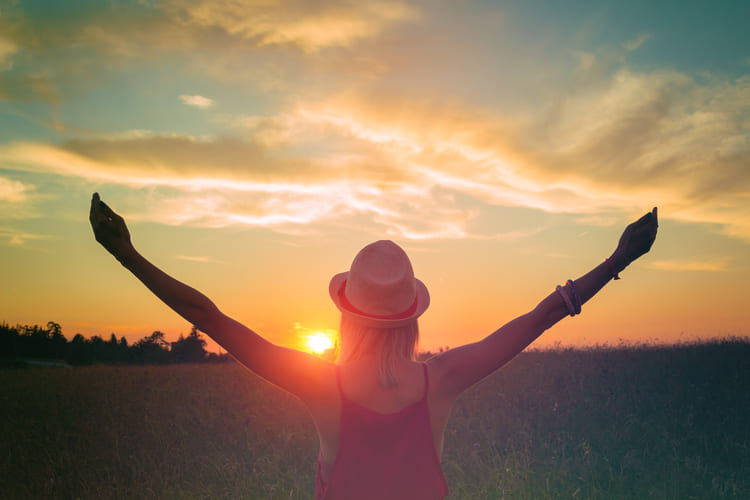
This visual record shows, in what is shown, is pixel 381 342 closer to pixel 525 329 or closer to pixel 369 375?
pixel 369 375

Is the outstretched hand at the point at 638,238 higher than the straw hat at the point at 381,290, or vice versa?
the outstretched hand at the point at 638,238

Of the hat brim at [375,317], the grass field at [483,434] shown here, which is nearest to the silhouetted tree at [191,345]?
the grass field at [483,434]

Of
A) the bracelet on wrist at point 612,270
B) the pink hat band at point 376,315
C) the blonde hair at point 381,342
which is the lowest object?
the blonde hair at point 381,342

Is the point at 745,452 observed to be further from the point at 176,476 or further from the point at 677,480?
the point at 176,476

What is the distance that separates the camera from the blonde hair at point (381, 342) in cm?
235

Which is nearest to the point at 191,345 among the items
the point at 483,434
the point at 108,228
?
the point at 483,434

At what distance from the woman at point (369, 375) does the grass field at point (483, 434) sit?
531cm

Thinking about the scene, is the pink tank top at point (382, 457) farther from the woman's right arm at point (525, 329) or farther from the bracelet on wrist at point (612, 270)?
the bracelet on wrist at point (612, 270)

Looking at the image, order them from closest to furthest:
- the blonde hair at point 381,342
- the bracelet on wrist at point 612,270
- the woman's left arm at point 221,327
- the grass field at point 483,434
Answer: the woman's left arm at point 221,327 < the blonde hair at point 381,342 < the bracelet on wrist at point 612,270 < the grass field at point 483,434

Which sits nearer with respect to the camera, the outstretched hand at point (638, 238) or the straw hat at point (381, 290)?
Answer: the straw hat at point (381, 290)

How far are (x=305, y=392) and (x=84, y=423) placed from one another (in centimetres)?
1027

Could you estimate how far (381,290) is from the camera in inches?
98.6

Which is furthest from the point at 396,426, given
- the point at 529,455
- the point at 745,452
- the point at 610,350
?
the point at 610,350

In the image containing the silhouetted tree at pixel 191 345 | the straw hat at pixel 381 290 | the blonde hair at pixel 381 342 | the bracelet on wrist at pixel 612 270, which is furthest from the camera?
the silhouetted tree at pixel 191 345
